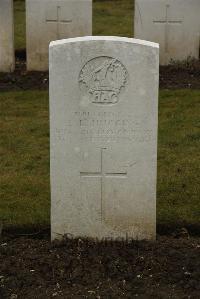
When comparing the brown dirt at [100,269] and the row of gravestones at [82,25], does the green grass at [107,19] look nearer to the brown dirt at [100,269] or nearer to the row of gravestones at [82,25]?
the row of gravestones at [82,25]

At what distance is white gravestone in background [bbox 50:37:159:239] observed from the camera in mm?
4758

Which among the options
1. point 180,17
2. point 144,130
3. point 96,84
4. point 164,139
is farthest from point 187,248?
point 180,17

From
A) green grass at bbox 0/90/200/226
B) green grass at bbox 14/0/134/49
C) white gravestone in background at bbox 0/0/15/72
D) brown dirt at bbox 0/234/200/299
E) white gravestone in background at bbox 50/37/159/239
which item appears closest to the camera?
brown dirt at bbox 0/234/200/299

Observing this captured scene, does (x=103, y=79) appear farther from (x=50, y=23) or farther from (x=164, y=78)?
(x=50, y=23)

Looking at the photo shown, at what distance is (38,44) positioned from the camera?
10508mm

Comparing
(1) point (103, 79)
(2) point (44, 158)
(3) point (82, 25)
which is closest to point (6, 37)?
(3) point (82, 25)

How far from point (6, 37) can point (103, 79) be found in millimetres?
5737

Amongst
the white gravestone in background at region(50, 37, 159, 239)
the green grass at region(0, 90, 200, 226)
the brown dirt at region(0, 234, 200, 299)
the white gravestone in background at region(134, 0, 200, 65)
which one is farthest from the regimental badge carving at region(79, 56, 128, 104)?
the white gravestone in background at region(134, 0, 200, 65)

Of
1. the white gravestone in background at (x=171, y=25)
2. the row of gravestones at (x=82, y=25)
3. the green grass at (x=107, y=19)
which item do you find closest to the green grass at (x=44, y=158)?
the row of gravestones at (x=82, y=25)

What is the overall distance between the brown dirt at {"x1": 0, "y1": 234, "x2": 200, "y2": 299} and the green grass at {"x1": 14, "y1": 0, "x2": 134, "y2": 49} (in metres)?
7.61

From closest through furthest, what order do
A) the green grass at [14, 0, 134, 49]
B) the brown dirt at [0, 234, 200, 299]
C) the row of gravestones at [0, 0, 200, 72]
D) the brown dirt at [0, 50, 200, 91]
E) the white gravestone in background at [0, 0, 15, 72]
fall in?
the brown dirt at [0, 234, 200, 299], the brown dirt at [0, 50, 200, 91], the white gravestone in background at [0, 0, 15, 72], the row of gravestones at [0, 0, 200, 72], the green grass at [14, 0, 134, 49]

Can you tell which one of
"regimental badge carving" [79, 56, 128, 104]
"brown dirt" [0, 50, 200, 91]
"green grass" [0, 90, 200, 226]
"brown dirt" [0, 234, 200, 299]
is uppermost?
"regimental badge carving" [79, 56, 128, 104]

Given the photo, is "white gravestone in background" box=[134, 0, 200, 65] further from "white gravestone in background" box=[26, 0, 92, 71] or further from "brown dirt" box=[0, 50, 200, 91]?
"white gravestone in background" box=[26, 0, 92, 71]

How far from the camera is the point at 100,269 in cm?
469
